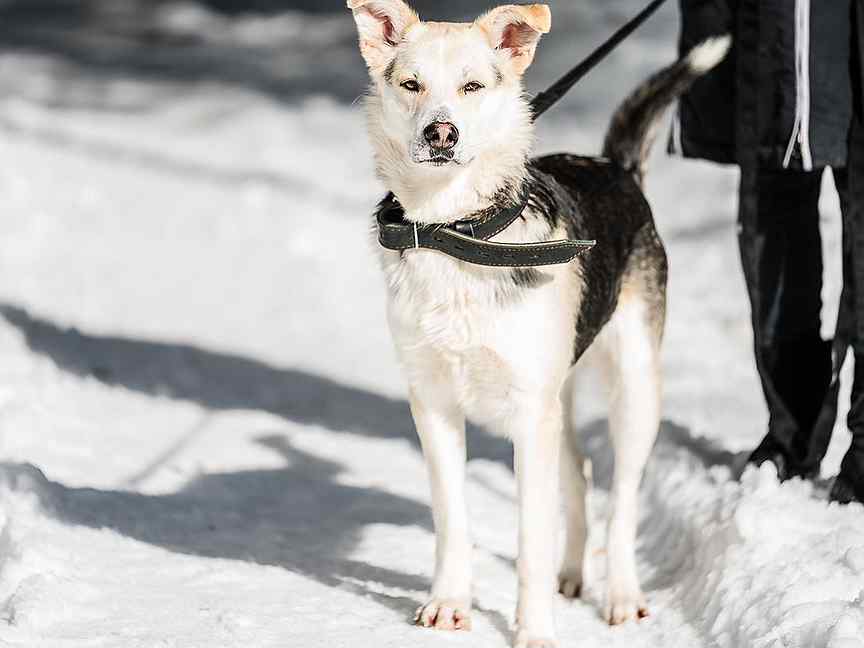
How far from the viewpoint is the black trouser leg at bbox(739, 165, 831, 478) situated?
166 inches

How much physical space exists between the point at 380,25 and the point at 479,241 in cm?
70

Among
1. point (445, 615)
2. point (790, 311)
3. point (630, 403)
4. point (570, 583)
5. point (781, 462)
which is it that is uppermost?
point (790, 311)

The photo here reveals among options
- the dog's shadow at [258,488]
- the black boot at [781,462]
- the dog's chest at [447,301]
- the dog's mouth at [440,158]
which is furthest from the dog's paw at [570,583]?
the dog's mouth at [440,158]

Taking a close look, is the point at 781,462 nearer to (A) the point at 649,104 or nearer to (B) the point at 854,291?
(B) the point at 854,291

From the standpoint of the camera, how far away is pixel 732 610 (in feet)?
10.8

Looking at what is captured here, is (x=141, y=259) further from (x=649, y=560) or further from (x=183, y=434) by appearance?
(x=649, y=560)

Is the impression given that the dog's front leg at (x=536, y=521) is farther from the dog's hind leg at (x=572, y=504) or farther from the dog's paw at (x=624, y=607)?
the dog's hind leg at (x=572, y=504)

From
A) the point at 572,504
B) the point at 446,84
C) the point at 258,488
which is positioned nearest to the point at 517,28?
the point at 446,84

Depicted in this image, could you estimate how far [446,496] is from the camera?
3.44 meters

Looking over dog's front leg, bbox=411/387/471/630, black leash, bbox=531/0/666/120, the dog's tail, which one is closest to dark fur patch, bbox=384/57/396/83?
black leash, bbox=531/0/666/120

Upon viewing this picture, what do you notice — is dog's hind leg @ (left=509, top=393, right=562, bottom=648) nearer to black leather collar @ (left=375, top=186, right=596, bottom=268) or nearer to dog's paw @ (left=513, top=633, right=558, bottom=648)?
dog's paw @ (left=513, top=633, right=558, bottom=648)

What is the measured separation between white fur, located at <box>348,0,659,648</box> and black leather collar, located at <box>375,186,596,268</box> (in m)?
0.04

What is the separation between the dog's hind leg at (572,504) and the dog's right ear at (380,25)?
1188 mm

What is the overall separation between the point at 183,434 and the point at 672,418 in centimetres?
209
